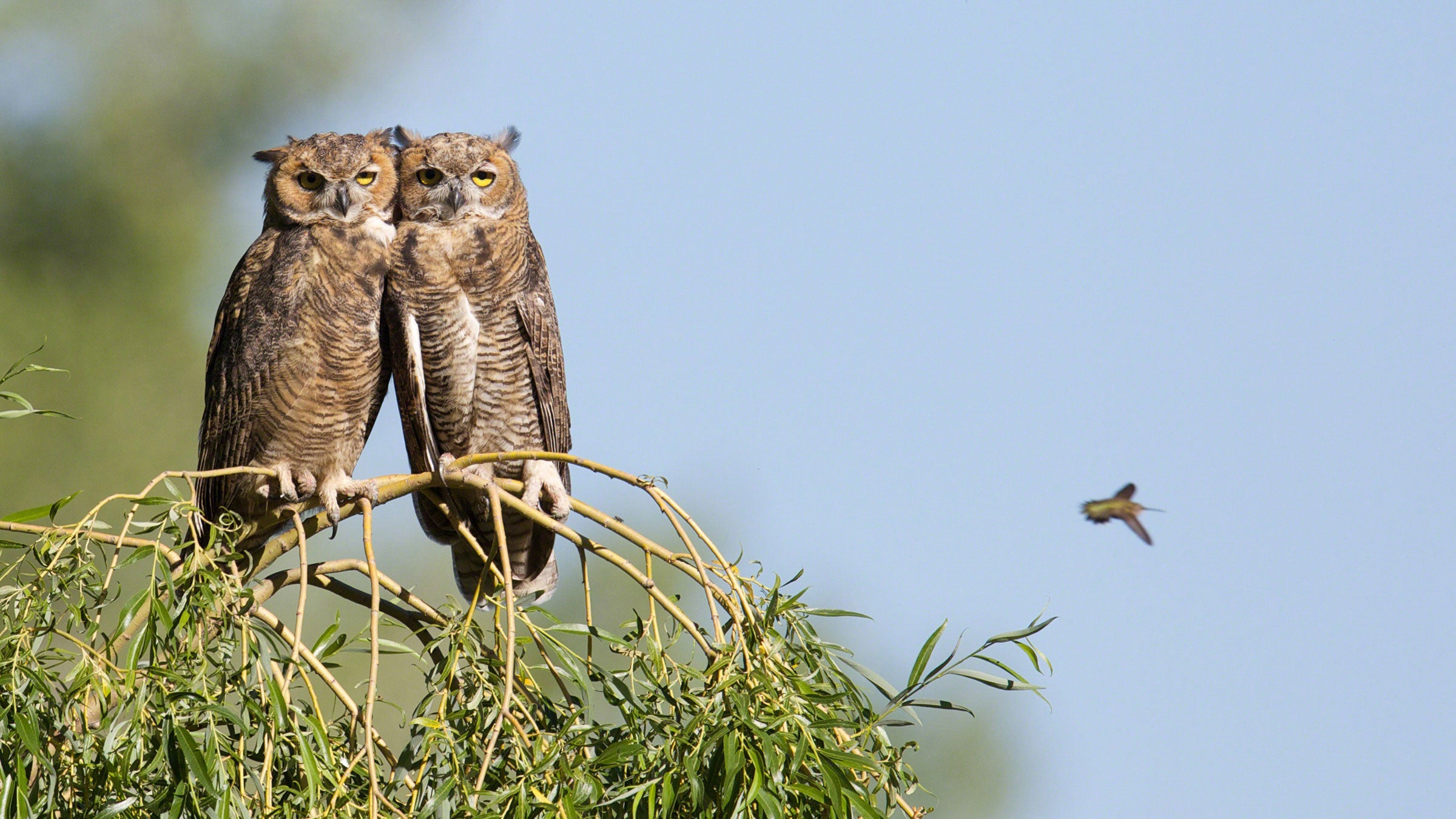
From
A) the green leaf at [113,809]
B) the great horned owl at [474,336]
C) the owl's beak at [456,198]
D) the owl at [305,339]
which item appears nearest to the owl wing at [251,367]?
the owl at [305,339]

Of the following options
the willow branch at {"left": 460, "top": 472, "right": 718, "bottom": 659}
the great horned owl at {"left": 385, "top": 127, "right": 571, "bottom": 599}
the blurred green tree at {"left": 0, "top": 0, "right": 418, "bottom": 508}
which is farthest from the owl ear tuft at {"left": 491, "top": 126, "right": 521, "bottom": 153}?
the blurred green tree at {"left": 0, "top": 0, "right": 418, "bottom": 508}

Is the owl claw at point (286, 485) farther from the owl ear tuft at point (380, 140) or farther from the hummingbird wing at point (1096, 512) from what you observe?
the hummingbird wing at point (1096, 512)

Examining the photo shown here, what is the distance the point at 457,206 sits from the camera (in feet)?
10.1

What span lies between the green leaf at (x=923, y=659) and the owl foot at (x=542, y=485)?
1.22m

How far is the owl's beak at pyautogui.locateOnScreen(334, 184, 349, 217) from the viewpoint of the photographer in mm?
2988

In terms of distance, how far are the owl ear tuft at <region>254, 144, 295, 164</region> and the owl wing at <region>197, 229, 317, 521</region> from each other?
19 centimetres

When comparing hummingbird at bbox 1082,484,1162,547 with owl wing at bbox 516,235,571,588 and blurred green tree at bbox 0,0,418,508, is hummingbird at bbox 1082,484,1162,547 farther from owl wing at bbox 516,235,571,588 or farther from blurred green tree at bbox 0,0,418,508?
blurred green tree at bbox 0,0,418,508

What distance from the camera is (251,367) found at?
2963 mm

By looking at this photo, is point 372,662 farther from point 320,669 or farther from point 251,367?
point 251,367

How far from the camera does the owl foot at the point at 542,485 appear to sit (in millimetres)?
2863

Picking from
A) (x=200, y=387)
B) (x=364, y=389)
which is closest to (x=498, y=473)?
(x=364, y=389)

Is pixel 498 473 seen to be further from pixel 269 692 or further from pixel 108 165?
pixel 108 165

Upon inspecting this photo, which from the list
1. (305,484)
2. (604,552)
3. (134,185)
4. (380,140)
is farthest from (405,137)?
(134,185)

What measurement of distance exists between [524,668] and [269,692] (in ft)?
1.05
